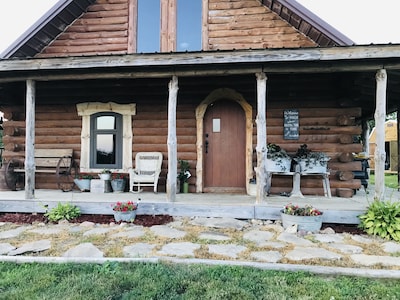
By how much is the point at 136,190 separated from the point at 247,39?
3934 mm

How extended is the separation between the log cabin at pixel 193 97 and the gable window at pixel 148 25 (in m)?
0.02

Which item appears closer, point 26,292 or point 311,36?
point 26,292

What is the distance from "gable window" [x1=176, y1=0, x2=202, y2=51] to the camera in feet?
21.4

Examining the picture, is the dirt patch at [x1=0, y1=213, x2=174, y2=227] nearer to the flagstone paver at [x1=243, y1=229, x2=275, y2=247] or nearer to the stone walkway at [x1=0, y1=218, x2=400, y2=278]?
the stone walkway at [x1=0, y1=218, x2=400, y2=278]

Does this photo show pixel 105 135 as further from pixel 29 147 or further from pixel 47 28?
pixel 47 28

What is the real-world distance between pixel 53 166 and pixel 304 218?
5295 millimetres

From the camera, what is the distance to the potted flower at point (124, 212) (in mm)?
4418

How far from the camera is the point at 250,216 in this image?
14.4 ft

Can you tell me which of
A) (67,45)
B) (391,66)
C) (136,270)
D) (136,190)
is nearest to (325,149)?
(391,66)

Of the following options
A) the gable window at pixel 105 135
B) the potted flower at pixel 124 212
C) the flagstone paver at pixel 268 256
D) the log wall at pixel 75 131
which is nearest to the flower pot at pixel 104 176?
the gable window at pixel 105 135

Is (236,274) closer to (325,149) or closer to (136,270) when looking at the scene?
(136,270)

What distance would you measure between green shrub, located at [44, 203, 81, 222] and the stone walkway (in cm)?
21

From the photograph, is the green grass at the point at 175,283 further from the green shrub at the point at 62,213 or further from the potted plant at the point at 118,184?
the potted plant at the point at 118,184

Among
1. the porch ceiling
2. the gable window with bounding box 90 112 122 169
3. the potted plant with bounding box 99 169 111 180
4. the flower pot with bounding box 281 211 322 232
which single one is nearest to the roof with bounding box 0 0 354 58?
the porch ceiling
